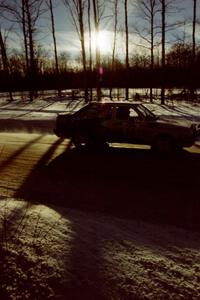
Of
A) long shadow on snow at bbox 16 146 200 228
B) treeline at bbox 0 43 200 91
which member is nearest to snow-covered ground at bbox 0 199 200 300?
long shadow on snow at bbox 16 146 200 228

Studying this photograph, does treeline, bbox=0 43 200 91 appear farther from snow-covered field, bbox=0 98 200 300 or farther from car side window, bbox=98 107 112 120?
snow-covered field, bbox=0 98 200 300

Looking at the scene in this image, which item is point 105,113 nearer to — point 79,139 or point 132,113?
point 132,113

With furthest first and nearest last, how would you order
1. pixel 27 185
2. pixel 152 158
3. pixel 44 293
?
pixel 152 158, pixel 27 185, pixel 44 293

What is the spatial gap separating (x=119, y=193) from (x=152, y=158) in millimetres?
3147

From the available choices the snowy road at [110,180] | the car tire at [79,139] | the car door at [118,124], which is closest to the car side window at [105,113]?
the car door at [118,124]

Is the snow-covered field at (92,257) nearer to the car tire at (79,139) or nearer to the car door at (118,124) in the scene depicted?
the car door at (118,124)

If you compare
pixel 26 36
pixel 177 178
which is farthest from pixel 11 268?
pixel 26 36

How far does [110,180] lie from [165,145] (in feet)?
10.1

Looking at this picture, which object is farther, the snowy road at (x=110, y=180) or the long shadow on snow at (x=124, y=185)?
the snowy road at (x=110, y=180)

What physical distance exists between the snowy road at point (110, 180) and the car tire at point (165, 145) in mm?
382

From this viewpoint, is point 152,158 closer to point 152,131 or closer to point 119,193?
point 152,131

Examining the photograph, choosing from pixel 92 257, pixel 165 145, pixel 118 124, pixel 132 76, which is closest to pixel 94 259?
pixel 92 257

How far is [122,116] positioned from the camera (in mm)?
10156

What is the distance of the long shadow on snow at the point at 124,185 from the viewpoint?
5.69m
